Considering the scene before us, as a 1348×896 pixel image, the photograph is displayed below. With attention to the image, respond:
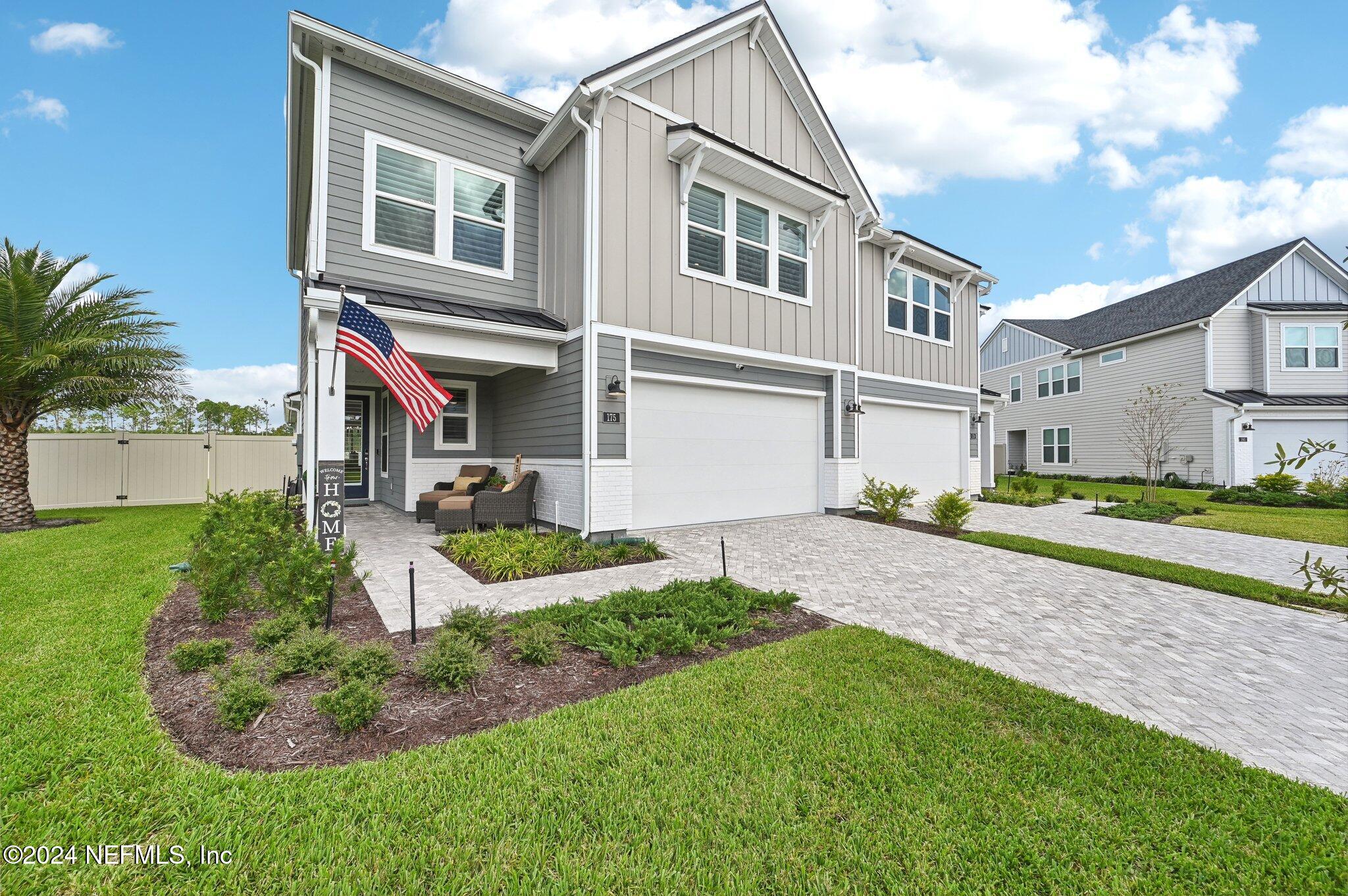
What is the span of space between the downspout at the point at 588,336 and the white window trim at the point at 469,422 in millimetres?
4223

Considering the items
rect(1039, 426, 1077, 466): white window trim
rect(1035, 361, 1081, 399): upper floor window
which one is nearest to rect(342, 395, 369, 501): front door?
rect(1039, 426, 1077, 466): white window trim

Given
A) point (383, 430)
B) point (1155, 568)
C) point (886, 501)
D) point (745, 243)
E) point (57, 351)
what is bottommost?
point (1155, 568)

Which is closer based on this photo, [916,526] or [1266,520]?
[916,526]

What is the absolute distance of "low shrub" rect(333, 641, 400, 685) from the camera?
3.28 meters

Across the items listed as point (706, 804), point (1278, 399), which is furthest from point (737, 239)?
point (1278, 399)

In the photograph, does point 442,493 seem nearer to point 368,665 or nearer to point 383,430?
point 383,430

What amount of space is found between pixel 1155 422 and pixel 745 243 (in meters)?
16.6

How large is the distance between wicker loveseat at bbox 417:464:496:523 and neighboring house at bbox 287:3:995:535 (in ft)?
2.18

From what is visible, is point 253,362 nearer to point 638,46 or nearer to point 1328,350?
point 638,46

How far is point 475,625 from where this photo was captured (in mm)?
4051

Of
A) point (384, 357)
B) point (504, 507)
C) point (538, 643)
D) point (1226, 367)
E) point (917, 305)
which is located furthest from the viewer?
point (1226, 367)

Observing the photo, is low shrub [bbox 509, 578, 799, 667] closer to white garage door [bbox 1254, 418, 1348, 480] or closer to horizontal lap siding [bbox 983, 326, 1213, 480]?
horizontal lap siding [bbox 983, 326, 1213, 480]

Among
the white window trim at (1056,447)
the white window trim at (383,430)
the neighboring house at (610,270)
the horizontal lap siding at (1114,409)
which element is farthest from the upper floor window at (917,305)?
the white window trim at (1056,447)

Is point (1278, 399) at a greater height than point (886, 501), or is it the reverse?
point (1278, 399)
